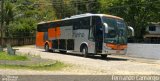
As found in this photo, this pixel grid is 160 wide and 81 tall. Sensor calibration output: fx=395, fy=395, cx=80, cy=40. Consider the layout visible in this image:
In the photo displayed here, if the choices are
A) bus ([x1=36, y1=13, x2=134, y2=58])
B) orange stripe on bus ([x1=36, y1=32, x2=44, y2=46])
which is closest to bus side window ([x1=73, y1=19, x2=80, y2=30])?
bus ([x1=36, y1=13, x2=134, y2=58])

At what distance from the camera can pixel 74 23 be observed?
113 ft

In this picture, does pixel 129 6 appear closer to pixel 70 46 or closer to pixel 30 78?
pixel 70 46

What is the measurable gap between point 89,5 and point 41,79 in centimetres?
6267

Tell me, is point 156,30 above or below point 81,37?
below

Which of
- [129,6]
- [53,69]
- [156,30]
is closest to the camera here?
[53,69]

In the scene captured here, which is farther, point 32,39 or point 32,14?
point 32,14

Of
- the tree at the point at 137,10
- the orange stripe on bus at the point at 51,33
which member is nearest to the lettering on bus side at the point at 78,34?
the orange stripe on bus at the point at 51,33

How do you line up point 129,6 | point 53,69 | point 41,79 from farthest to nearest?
point 129,6, point 53,69, point 41,79

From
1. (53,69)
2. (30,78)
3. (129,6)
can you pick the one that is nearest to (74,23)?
(53,69)

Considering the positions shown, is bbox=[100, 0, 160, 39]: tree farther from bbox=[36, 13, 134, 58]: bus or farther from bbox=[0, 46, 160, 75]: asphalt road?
bbox=[0, 46, 160, 75]: asphalt road

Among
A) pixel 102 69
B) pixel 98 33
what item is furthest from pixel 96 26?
pixel 102 69

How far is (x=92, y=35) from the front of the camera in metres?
30.9

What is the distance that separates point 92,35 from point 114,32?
1.94 m

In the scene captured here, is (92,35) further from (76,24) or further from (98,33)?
(76,24)
